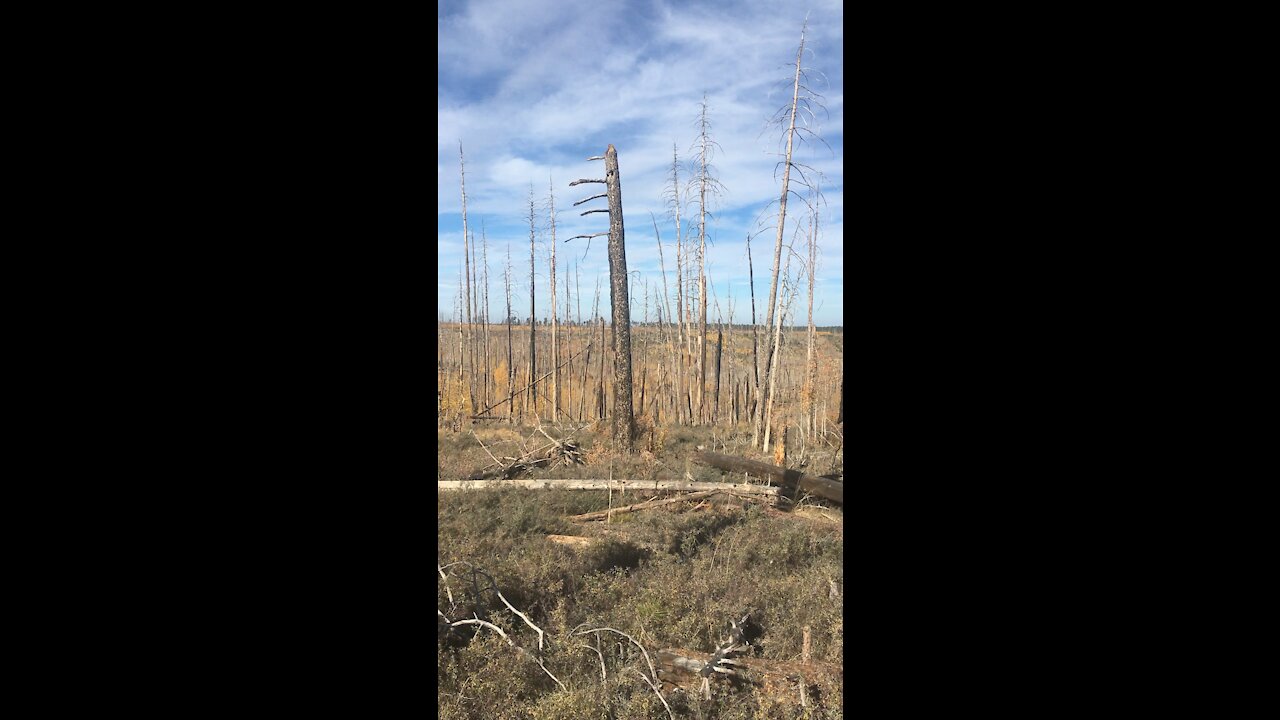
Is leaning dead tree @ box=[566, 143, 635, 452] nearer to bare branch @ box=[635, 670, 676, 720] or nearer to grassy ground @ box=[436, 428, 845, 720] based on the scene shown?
grassy ground @ box=[436, 428, 845, 720]

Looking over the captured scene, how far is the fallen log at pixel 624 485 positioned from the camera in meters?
6.46

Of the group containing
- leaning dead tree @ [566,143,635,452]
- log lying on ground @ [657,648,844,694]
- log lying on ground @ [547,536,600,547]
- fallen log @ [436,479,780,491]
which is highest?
leaning dead tree @ [566,143,635,452]

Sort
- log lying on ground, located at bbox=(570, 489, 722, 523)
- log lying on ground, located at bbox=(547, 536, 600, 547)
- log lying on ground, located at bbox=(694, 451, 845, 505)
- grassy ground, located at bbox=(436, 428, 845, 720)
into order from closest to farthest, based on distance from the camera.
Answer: grassy ground, located at bbox=(436, 428, 845, 720) → log lying on ground, located at bbox=(547, 536, 600, 547) → log lying on ground, located at bbox=(570, 489, 722, 523) → log lying on ground, located at bbox=(694, 451, 845, 505)

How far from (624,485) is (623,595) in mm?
2537

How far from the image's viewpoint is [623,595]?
3936 millimetres

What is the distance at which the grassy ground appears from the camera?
2806mm

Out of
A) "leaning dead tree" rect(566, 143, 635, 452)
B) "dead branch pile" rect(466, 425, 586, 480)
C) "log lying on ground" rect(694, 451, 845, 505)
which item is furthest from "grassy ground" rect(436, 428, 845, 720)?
"leaning dead tree" rect(566, 143, 635, 452)

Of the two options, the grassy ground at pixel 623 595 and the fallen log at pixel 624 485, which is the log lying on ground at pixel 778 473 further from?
the grassy ground at pixel 623 595

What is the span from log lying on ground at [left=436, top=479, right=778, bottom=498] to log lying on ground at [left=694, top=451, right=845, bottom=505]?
0.40 meters
